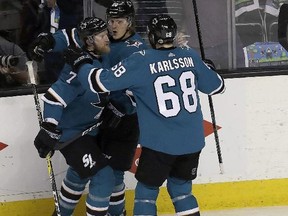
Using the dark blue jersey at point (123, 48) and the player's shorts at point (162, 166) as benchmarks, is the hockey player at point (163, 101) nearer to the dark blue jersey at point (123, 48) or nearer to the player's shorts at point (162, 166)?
the player's shorts at point (162, 166)

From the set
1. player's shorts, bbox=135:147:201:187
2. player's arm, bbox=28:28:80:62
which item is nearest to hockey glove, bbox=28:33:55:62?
player's arm, bbox=28:28:80:62

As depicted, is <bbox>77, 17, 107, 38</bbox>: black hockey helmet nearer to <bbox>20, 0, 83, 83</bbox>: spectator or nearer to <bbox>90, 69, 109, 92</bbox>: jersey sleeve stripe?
<bbox>90, 69, 109, 92</bbox>: jersey sleeve stripe

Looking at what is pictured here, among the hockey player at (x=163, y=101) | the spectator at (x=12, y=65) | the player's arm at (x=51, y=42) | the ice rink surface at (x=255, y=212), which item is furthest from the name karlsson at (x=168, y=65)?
the ice rink surface at (x=255, y=212)

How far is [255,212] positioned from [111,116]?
1107 millimetres

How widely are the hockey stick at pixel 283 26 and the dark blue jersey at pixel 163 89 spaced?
3.32 ft

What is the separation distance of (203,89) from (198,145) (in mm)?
269

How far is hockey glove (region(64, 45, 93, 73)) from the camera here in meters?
3.14

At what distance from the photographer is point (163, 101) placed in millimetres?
3072

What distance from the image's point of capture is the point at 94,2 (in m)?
3.94

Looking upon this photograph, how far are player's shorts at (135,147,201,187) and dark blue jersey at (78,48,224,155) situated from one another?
0.04m

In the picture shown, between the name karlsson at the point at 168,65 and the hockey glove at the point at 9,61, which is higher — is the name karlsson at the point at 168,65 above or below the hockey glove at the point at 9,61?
above

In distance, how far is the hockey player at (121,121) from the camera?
11.3 ft

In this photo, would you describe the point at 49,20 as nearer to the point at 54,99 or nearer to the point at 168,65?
the point at 54,99

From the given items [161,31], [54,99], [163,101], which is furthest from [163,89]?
[54,99]
